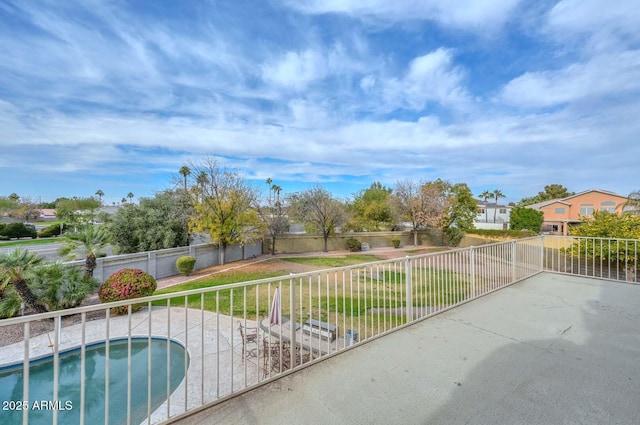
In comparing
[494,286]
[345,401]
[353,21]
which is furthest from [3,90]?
[494,286]

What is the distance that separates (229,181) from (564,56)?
12269 mm

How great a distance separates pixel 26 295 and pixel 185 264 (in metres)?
4.70

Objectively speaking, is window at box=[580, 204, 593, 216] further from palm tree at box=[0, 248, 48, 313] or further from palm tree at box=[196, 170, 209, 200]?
palm tree at box=[0, 248, 48, 313]

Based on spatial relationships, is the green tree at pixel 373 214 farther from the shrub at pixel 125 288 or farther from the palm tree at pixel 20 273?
the palm tree at pixel 20 273

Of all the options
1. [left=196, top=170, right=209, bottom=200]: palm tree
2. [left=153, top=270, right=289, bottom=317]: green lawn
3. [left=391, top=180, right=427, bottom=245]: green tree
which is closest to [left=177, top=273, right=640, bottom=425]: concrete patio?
[left=153, top=270, right=289, bottom=317]: green lawn

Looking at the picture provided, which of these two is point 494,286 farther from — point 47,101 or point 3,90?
point 47,101

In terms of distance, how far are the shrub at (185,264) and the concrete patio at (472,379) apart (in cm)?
913

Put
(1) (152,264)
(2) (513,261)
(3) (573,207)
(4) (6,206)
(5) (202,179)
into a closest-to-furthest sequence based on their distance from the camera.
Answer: (2) (513,261), (1) (152,264), (5) (202,179), (3) (573,207), (4) (6,206)

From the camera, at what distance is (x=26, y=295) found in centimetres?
534

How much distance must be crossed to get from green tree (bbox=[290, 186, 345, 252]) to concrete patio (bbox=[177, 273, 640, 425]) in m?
13.1

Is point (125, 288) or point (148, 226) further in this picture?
point (148, 226)

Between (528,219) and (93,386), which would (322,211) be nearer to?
(93,386)

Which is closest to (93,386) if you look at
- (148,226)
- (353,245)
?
(148,226)

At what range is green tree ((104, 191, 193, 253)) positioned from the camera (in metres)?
11.4
